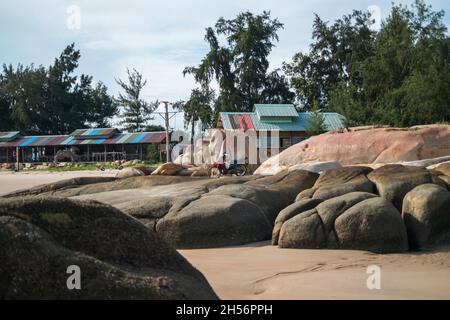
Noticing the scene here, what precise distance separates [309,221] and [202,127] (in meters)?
38.0

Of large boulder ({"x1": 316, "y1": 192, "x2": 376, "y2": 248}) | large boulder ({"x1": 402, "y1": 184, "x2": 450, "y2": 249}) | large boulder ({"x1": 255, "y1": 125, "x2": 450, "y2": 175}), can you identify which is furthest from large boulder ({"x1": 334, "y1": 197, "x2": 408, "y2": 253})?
large boulder ({"x1": 255, "y1": 125, "x2": 450, "y2": 175})

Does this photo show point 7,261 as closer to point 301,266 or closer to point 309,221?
point 301,266

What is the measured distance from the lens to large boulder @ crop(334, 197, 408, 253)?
9000 millimetres

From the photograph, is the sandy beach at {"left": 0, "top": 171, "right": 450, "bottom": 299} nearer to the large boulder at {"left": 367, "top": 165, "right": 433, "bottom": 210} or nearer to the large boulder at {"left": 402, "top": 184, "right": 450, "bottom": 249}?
the large boulder at {"left": 402, "top": 184, "right": 450, "bottom": 249}

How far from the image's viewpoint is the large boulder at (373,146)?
16.3 meters

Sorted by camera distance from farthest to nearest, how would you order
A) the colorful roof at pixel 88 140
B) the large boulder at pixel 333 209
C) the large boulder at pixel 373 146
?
the colorful roof at pixel 88 140
the large boulder at pixel 373 146
the large boulder at pixel 333 209

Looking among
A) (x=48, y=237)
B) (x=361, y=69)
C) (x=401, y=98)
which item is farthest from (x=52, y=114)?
(x=48, y=237)

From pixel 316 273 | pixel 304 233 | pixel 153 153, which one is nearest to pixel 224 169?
pixel 304 233

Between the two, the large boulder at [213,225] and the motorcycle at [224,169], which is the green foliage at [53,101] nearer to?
the motorcycle at [224,169]

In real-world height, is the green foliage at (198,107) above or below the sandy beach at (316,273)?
above

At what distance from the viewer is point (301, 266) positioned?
7781 millimetres

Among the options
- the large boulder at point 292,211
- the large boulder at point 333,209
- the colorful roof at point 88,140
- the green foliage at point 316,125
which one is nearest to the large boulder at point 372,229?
the large boulder at point 333,209

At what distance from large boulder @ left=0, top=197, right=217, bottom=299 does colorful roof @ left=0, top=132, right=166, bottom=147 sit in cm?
4158

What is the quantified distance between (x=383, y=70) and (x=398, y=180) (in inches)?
1154
